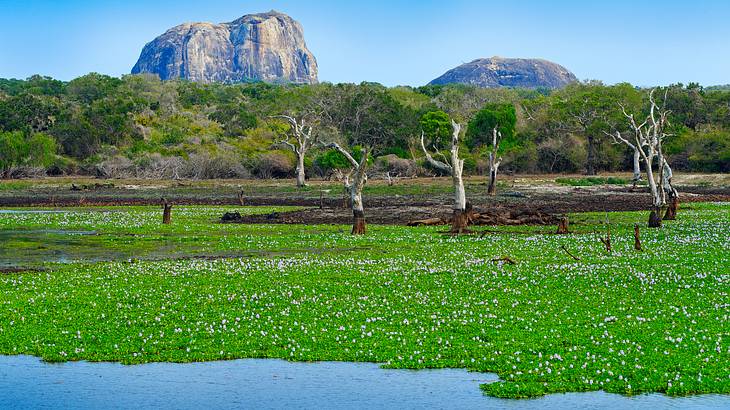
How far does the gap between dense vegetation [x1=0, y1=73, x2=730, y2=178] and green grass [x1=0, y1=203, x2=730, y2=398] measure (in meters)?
67.8

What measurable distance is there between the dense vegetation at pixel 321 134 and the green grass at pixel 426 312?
67831 mm

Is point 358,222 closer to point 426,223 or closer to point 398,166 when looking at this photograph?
point 426,223

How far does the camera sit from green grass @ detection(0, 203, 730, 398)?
1652 cm

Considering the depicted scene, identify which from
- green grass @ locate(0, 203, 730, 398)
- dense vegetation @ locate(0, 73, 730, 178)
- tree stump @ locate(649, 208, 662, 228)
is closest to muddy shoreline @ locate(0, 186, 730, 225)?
tree stump @ locate(649, 208, 662, 228)

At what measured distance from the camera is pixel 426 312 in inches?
821

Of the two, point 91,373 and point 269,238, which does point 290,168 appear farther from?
point 91,373

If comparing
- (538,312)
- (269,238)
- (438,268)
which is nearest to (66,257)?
(269,238)

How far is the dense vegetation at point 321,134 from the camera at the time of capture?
10406 cm

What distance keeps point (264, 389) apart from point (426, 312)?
6056mm

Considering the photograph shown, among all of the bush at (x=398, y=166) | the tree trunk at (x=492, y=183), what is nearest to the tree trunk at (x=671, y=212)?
the tree trunk at (x=492, y=183)

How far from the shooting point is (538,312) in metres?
20.4

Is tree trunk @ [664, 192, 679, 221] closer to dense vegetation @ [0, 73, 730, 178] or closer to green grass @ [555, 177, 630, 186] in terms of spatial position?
green grass @ [555, 177, 630, 186]

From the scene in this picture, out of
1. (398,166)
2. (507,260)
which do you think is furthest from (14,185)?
(507,260)

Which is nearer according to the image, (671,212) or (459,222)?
(459,222)
